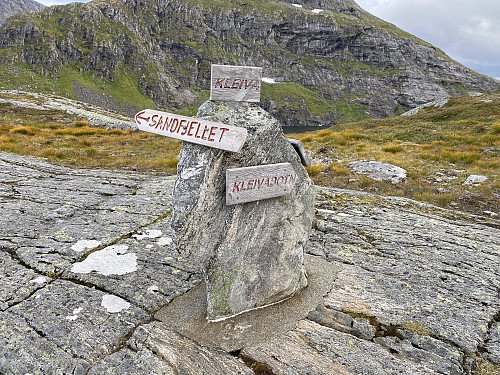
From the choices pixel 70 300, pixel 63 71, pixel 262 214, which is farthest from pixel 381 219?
pixel 63 71

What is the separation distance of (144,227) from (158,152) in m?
14.9

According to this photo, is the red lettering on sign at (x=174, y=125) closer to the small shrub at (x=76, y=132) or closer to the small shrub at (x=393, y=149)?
the small shrub at (x=393, y=149)

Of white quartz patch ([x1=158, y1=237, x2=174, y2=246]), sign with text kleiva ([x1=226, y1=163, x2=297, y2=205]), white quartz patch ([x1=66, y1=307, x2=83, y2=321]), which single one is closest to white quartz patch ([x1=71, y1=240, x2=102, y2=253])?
white quartz patch ([x1=158, y1=237, x2=174, y2=246])

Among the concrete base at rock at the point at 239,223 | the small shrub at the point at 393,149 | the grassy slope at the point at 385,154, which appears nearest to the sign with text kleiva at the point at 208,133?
the concrete base at rock at the point at 239,223

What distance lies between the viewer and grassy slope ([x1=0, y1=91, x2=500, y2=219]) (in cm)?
1474

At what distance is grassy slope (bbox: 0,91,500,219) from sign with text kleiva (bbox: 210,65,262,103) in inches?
464

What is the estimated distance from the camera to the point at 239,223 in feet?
17.6

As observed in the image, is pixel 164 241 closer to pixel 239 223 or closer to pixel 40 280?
pixel 40 280

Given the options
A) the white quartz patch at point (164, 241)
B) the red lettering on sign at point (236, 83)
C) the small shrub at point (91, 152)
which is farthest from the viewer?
the small shrub at point (91, 152)

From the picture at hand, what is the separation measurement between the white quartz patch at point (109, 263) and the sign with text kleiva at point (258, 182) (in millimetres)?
3432

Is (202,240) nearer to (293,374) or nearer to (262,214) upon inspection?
(262,214)

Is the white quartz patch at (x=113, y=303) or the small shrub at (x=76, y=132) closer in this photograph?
the white quartz patch at (x=113, y=303)

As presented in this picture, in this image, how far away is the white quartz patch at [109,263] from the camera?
6.46 meters

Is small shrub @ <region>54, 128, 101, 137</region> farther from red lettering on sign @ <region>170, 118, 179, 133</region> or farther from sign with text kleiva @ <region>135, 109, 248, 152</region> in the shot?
sign with text kleiva @ <region>135, 109, 248, 152</region>
